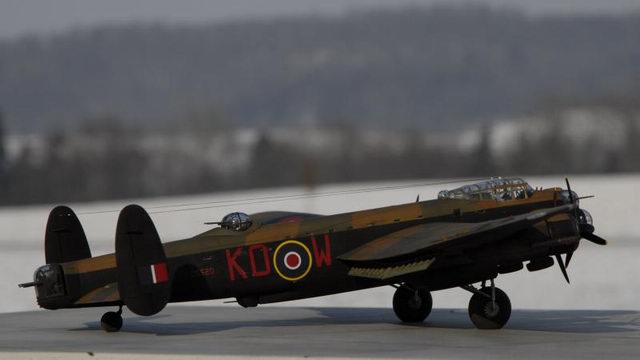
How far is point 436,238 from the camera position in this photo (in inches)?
867

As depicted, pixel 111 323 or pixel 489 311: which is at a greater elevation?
pixel 111 323

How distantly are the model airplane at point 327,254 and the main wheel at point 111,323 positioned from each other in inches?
0.8

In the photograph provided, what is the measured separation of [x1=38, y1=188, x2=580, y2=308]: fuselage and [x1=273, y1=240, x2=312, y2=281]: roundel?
0.02 m

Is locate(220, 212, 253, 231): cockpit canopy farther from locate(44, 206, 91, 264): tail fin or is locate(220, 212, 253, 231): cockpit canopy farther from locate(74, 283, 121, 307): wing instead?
locate(44, 206, 91, 264): tail fin

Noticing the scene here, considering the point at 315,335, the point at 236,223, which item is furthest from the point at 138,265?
the point at 315,335

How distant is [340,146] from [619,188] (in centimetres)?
1758

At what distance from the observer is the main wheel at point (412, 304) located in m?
24.8

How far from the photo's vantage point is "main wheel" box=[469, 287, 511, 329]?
22.8m

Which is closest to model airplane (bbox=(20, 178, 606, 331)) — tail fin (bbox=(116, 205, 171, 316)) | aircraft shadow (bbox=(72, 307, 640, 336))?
tail fin (bbox=(116, 205, 171, 316))

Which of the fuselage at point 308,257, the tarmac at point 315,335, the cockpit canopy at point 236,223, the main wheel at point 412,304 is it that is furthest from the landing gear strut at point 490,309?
the cockpit canopy at point 236,223

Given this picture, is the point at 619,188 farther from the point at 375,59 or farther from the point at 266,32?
the point at 266,32

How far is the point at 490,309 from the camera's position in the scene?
2289 cm

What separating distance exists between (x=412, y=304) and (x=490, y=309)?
2344 mm

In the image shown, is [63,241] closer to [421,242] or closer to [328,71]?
[421,242]
